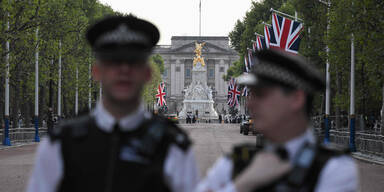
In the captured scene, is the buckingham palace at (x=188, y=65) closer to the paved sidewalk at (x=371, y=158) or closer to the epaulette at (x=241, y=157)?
the paved sidewalk at (x=371, y=158)

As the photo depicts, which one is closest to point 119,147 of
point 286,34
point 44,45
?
point 286,34

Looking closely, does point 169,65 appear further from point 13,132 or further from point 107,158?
point 107,158

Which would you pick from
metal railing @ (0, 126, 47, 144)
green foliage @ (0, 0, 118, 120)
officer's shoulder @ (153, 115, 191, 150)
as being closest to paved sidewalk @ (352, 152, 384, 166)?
green foliage @ (0, 0, 118, 120)

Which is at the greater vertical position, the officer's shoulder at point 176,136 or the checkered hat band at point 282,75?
the checkered hat band at point 282,75

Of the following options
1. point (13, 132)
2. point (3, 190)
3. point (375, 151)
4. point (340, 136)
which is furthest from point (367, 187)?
point (13, 132)

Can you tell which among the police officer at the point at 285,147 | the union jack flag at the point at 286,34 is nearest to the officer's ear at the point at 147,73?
the police officer at the point at 285,147

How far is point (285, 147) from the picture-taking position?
267 centimetres

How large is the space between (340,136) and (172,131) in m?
28.2

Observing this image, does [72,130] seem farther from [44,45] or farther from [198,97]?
[198,97]

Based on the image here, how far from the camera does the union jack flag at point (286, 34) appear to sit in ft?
96.9

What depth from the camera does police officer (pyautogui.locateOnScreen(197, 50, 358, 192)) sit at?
2.62 meters

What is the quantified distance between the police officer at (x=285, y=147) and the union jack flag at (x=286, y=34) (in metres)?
26.9

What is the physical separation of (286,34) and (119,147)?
2786 centimetres

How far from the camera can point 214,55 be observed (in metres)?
163
